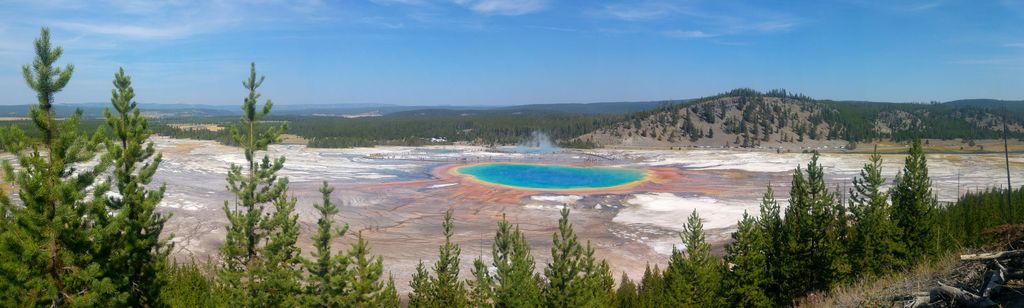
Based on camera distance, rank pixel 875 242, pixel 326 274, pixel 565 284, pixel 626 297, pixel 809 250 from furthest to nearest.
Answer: pixel 875 242
pixel 626 297
pixel 809 250
pixel 565 284
pixel 326 274

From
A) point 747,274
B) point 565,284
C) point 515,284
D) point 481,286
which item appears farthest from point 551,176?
point 515,284

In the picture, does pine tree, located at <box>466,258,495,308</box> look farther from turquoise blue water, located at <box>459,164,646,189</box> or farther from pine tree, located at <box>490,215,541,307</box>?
turquoise blue water, located at <box>459,164,646,189</box>

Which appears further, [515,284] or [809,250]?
[809,250]

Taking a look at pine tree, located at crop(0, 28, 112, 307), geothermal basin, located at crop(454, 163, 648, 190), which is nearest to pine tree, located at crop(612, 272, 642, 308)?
pine tree, located at crop(0, 28, 112, 307)

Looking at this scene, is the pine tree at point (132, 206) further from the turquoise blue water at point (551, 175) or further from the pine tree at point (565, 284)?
the turquoise blue water at point (551, 175)

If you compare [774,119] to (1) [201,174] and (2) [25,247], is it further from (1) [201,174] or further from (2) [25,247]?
(2) [25,247]

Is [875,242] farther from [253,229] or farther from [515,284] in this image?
[253,229]
